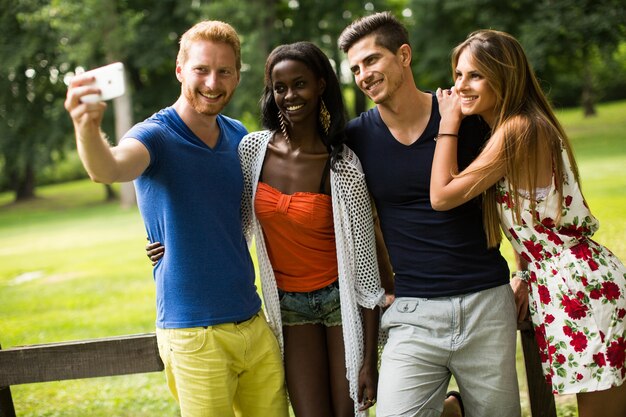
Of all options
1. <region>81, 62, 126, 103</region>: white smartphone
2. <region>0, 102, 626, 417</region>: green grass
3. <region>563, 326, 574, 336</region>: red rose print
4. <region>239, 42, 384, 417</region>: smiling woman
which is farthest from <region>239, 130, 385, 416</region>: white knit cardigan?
<region>0, 102, 626, 417</region>: green grass

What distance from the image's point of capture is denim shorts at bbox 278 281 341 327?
3367 mm

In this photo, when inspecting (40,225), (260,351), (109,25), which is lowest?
(40,225)

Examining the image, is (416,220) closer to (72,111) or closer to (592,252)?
(592,252)

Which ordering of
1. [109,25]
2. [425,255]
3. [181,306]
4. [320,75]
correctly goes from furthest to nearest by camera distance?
[109,25] < [320,75] < [425,255] < [181,306]

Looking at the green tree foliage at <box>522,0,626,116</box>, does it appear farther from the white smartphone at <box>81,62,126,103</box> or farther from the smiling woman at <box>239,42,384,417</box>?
the white smartphone at <box>81,62,126,103</box>

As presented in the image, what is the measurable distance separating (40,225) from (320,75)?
2288cm

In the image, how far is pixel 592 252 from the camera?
3029mm

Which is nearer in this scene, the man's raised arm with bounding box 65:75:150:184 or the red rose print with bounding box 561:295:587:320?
the man's raised arm with bounding box 65:75:150:184

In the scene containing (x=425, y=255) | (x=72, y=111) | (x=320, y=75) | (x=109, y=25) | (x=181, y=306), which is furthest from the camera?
(x=109, y=25)

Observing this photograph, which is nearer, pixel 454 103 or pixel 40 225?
pixel 454 103

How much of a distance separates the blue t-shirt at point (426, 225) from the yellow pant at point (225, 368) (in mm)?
695

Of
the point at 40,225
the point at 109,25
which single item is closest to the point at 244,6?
the point at 109,25

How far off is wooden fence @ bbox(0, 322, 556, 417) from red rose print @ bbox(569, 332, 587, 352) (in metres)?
0.34

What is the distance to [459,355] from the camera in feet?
10.4
